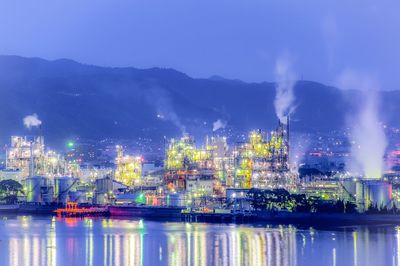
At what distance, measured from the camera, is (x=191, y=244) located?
47062mm

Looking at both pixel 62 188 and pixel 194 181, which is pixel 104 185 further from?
pixel 194 181

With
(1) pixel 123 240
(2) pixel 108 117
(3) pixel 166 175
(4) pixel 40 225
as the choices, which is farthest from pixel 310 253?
(2) pixel 108 117

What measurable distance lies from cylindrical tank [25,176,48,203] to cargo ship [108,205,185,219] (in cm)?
536

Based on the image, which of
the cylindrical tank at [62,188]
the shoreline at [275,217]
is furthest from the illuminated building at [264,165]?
the cylindrical tank at [62,188]

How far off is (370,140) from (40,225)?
39.3m

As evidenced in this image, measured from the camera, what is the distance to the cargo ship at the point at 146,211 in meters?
63.3

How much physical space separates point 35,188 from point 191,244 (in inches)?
928

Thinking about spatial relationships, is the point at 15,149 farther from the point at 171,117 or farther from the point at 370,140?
the point at 171,117

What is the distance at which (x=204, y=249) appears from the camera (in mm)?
45156

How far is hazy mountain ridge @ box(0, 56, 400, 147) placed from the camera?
490 feet

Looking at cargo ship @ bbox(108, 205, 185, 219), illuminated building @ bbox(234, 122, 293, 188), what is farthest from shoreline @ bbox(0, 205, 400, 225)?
illuminated building @ bbox(234, 122, 293, 188)

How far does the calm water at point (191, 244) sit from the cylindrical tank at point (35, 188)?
400 inches

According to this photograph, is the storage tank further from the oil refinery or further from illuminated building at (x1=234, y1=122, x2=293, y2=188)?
illuminated building at (x1=234, y1=122, x2=293, y2=188)

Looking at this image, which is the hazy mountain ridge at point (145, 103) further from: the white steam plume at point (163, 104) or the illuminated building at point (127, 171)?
the illuminated building at point (127, 171)
